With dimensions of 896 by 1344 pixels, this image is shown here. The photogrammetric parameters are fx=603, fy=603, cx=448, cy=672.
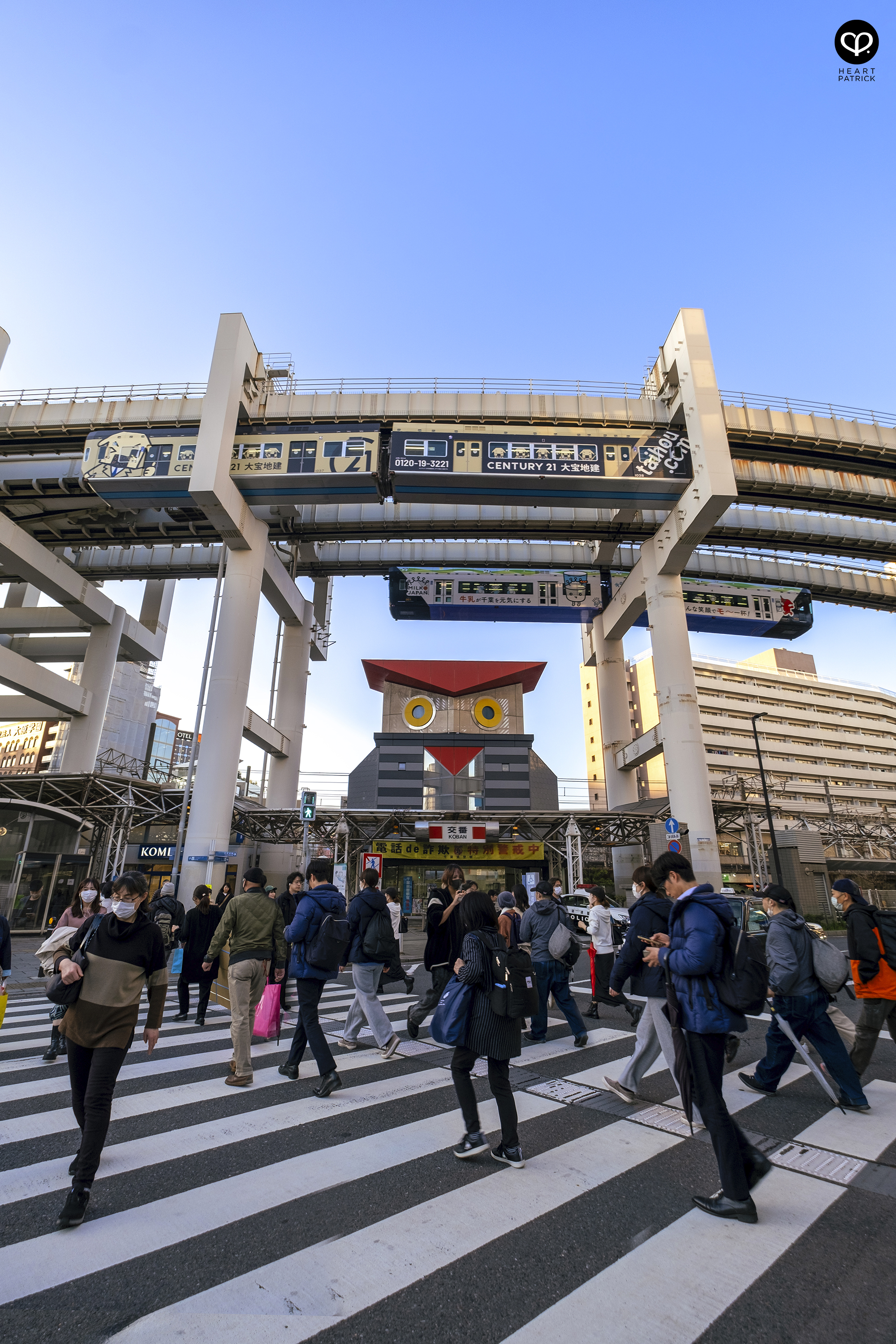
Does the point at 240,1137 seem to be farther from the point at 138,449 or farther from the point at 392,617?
the point at 392,617

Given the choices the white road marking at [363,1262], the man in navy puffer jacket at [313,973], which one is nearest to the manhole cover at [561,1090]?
the white road marking at [363,1262]

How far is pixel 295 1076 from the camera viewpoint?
19.4 feet

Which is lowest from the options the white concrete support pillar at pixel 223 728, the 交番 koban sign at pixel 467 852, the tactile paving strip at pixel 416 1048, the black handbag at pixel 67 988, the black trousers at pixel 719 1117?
the tactile paving strip at pixel 416 1048

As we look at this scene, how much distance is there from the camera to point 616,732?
A: 33781 millimetres

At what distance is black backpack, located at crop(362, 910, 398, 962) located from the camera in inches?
252

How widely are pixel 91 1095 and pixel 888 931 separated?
6.61 metres

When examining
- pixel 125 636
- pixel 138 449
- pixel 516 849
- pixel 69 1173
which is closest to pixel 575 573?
pixel 516 849

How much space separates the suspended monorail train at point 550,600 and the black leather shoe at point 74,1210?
2792 centimetres

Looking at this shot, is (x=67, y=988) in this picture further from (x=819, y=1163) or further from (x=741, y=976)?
(x=819, y=1163)

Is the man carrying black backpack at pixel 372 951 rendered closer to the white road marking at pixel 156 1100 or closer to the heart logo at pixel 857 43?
the white road marking at pixel 156 1100

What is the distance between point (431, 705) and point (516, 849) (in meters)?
13.9

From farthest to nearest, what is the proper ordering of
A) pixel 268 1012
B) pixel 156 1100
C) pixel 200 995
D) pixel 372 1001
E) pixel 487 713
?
1. pixel 487 713
2. pixel 200 995
3. pixel 268 1012
4. pixel 372 1001
5. pixel 156 1100

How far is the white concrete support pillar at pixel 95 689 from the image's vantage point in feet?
101

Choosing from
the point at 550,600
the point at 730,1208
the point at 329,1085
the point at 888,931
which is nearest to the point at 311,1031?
the point at 329,1085
